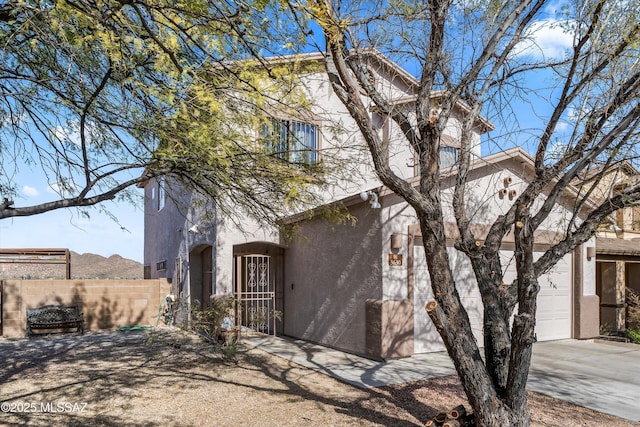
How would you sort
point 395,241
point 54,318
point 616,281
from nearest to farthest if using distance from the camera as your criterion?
1. point 395,241
2. point 54,318
3. point 616,281

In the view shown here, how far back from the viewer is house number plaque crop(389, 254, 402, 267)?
9523 millimetres

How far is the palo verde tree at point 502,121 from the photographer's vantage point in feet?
17.1

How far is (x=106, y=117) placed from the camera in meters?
6.37

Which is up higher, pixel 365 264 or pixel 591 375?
pixel 365 264

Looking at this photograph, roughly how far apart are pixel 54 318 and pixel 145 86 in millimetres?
11315

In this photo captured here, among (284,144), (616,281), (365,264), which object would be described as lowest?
(616,281)

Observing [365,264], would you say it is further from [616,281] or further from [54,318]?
[616,281]

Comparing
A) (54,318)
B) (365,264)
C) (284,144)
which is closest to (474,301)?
(365,264)

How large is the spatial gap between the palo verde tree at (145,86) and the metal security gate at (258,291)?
19.9 feet

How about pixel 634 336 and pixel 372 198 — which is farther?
pixel 634 336

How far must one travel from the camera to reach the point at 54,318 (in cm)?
1396

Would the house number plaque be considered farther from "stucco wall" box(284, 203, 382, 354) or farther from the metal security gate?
the metal security gate

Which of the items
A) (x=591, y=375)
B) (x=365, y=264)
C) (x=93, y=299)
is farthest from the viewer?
(x=93, y=299)

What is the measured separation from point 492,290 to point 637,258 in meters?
12.3
